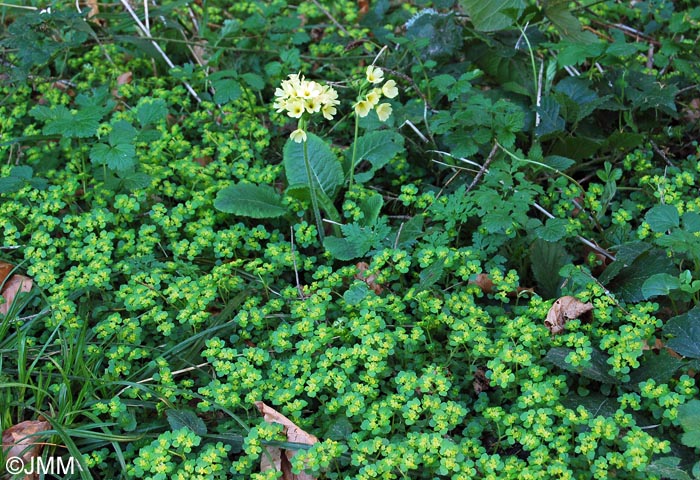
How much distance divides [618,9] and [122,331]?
3.61 meters

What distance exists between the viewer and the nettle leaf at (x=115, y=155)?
3281 millimetres

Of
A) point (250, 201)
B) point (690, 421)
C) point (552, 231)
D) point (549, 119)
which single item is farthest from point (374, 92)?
point (690, 421)

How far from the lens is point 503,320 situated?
2.79 metres

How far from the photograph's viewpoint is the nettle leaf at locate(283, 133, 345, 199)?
3.41 meters

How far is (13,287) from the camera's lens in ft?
10.2

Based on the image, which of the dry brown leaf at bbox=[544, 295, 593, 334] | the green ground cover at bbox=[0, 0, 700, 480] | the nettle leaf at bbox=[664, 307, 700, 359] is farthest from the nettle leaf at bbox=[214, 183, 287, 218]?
the nettle leaf at bbox=[664, 307, 700, 359]

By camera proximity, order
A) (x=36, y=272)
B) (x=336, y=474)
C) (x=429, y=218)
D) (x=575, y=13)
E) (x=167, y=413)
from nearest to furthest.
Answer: (x=336, y=474), (x=167, y=413), (x=36, y=272), (x=429, y=218), (x=575, y=13)

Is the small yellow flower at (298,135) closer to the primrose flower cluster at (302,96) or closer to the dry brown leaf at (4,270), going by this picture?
the primrose flower cluster at (302,96)

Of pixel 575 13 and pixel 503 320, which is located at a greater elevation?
pixel 575 13

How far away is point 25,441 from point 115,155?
1352 millimetres

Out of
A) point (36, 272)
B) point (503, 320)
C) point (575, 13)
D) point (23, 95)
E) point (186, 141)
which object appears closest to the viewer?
point (503, 320)

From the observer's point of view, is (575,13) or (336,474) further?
(575,13)

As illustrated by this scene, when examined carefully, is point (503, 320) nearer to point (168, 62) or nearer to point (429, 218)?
point (429, 218)

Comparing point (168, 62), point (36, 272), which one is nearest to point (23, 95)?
point (168, 62)
